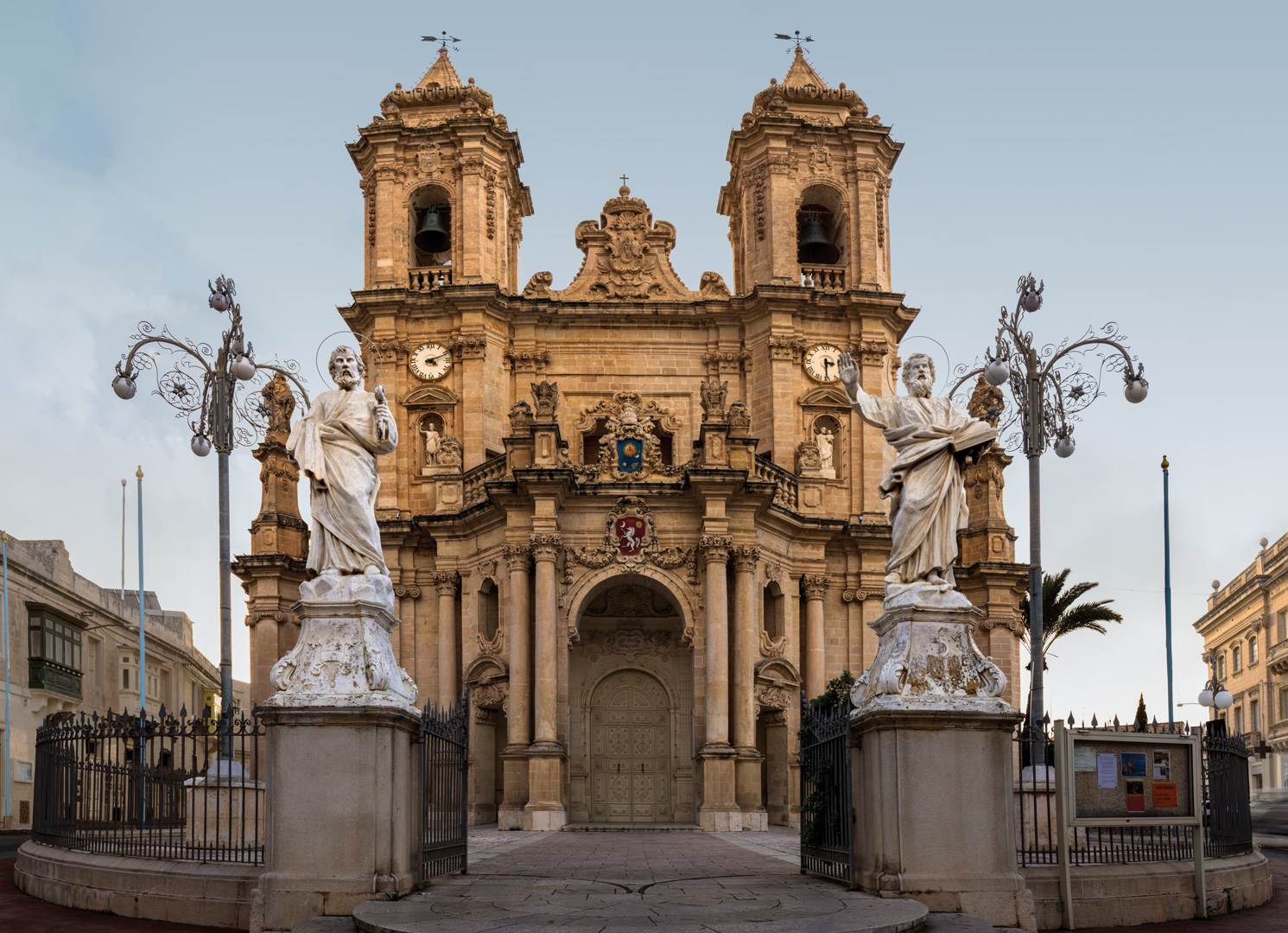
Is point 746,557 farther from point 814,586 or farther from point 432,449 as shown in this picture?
point 432,449

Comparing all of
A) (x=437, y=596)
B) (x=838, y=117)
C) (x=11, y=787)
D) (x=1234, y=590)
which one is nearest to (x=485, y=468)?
(x=437, y=596)

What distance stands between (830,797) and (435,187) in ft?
85.5

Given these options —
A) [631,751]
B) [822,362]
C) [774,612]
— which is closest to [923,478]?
[631,751]

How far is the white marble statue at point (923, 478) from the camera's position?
1236 cm

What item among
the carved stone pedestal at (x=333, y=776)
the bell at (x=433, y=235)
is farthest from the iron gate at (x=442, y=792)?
the bell at (x=433, y=235)

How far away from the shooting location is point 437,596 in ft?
111

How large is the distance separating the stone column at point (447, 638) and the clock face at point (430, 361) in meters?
5.30

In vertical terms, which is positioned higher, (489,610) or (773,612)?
(489,610)

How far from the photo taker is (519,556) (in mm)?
30125

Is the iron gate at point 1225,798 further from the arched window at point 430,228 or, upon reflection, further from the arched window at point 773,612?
the arched window at point 430,228

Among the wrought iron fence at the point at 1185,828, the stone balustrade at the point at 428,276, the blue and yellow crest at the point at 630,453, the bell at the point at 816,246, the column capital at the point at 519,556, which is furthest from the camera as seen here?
the bell at the point at 816,246

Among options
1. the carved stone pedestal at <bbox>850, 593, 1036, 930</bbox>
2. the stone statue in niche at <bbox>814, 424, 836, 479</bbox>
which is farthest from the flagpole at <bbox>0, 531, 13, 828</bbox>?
the carved stone pedestal at <bbox>850, 593, 1036, 930</bbox>

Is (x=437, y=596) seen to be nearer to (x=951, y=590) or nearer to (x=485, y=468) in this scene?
(x=485, y=468)

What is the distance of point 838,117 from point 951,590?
2707cm
